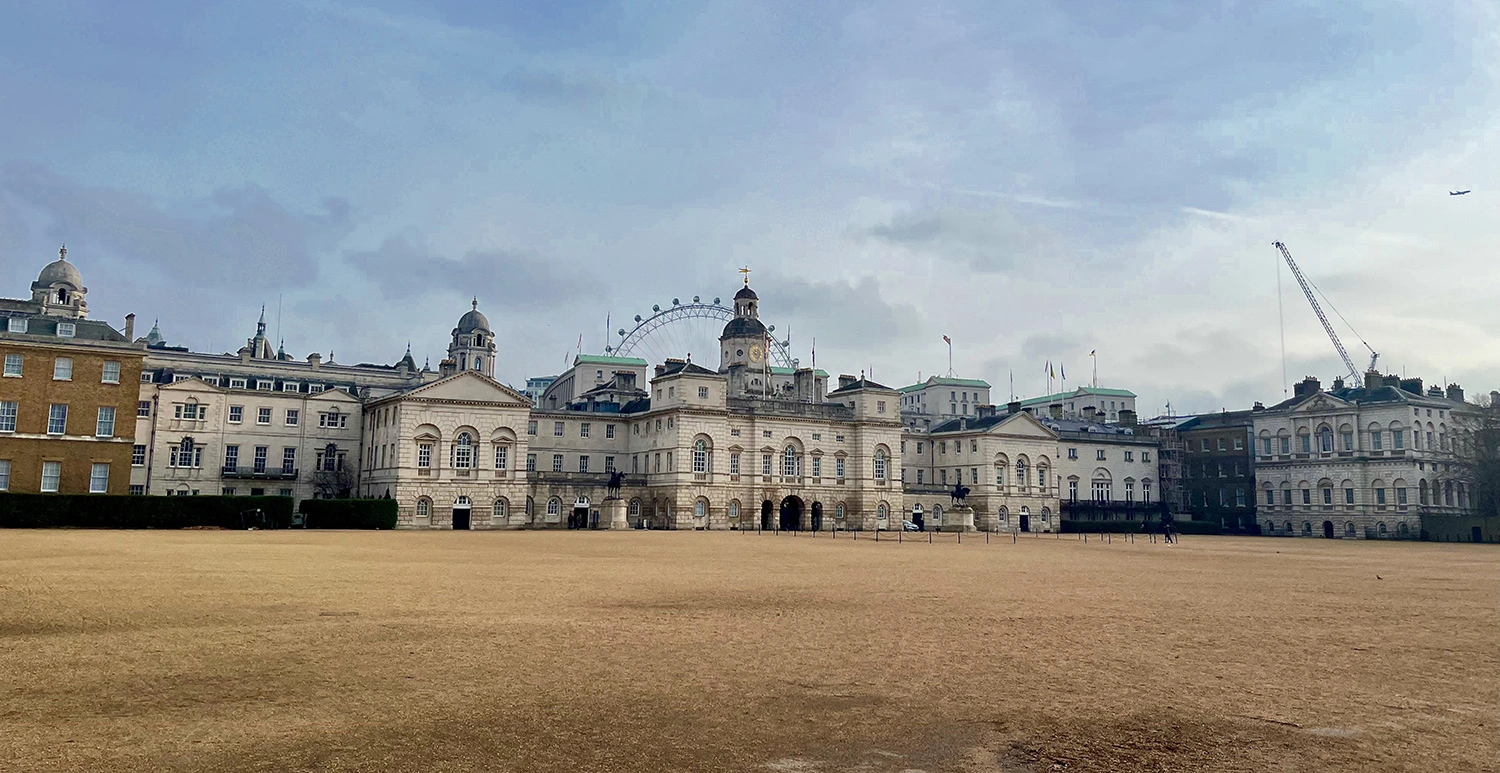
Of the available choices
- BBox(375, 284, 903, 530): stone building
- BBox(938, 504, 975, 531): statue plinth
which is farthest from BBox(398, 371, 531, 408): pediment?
BBox(938, 504, 975, 531): statue plinth

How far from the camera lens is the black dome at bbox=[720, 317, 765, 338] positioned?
106 m

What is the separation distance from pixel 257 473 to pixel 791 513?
43.0m

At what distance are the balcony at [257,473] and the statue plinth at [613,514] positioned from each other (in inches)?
928

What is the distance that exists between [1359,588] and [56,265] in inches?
4208

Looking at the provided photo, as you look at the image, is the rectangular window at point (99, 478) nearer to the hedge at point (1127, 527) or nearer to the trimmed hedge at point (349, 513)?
the trimmed hedge at point (349, 513)

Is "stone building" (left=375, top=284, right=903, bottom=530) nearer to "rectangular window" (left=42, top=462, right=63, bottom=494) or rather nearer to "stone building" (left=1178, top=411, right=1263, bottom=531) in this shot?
"rectangular window" (left=42, top=462, right=63, bottom=494)

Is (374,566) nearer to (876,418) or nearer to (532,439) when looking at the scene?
(532,439)

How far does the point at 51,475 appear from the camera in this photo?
6203cm

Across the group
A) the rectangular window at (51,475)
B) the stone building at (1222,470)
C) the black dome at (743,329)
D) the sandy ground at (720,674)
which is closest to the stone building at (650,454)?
the black dome at (743,329)

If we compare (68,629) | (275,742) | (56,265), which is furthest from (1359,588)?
(56,265)

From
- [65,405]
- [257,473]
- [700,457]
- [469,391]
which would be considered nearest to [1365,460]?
[700,457]

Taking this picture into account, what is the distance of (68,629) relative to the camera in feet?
55.8

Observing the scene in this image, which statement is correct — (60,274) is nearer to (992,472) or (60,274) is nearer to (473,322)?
(473,322)

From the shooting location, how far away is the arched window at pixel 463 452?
7525 cm
